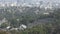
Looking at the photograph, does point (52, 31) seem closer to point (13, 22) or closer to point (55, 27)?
point (55, 27)

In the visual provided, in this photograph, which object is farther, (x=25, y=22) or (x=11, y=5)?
(x=11, y=5)

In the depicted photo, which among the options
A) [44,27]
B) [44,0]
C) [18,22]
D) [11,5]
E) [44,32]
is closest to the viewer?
[44,32]

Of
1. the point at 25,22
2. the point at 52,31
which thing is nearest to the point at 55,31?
the point at 52,31

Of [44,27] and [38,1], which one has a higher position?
[44,27]

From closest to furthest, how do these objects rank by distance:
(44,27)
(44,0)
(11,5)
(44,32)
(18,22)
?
(44,32) → (44,27) → (18,22) → (11,5) → (44,0)

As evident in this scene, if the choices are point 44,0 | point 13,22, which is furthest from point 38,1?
point 13,22

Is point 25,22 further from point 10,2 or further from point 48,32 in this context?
point 10,2

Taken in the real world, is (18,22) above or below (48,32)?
below

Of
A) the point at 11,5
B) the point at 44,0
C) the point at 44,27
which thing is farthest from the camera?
the point at 44,0

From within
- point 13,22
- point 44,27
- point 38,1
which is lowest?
point 38,1
